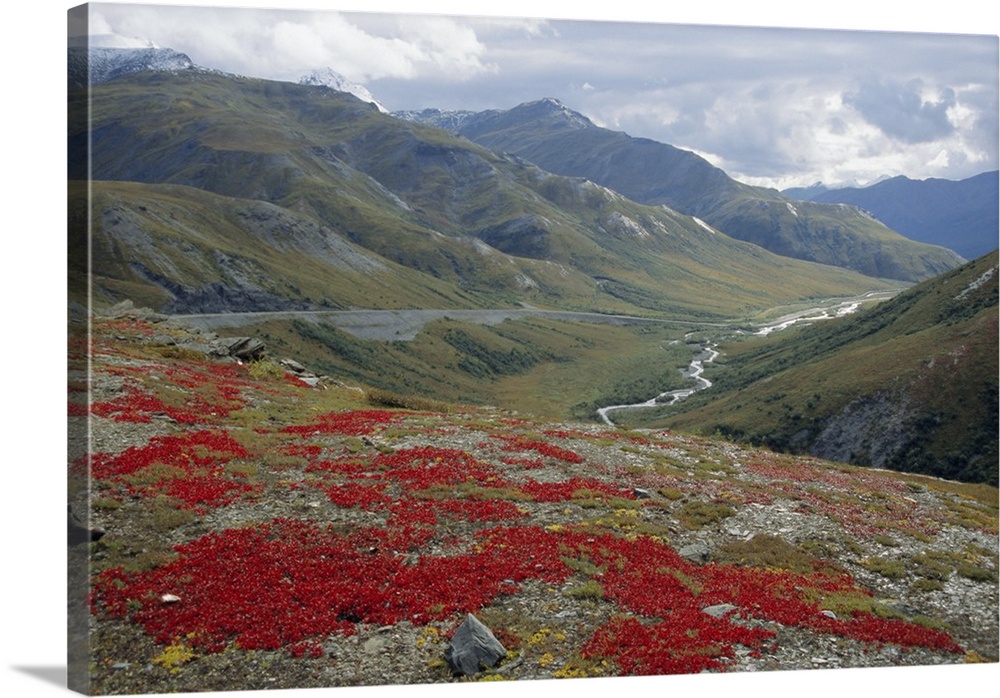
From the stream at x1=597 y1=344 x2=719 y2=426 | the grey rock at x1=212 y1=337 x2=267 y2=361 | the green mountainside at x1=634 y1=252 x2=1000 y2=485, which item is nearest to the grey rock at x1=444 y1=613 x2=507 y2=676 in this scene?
the green mountainside at x1=634 y1=252 x2=1000 y2=485

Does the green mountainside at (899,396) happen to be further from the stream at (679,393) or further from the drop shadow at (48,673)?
the drop shadow at (48,673)

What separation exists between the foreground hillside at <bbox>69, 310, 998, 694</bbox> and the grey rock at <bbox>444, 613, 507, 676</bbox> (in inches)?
9.4

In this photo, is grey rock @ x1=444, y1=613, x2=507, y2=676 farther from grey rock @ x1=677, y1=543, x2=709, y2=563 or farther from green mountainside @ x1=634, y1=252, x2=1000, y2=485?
green mountainside @ x1=634, y1=252, x2=1000, y2=485

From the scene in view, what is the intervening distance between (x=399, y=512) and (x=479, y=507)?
3.06 metres

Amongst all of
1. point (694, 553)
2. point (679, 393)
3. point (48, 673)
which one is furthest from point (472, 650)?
point (679, 393)

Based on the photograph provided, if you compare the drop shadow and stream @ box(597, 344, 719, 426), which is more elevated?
the drop shadow

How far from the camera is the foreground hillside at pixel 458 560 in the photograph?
17.3 metres

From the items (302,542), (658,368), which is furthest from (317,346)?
(302,542)

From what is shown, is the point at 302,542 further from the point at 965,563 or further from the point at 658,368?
the point at 658,368

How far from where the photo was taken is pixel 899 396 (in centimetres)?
7412

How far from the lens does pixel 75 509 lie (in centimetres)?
1880

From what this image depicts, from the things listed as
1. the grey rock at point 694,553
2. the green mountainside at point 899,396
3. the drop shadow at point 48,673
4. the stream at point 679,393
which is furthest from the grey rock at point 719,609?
the stream at point 679,393

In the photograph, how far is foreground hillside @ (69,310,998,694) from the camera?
→ 680 inches

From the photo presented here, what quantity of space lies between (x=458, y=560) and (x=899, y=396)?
230 ft
